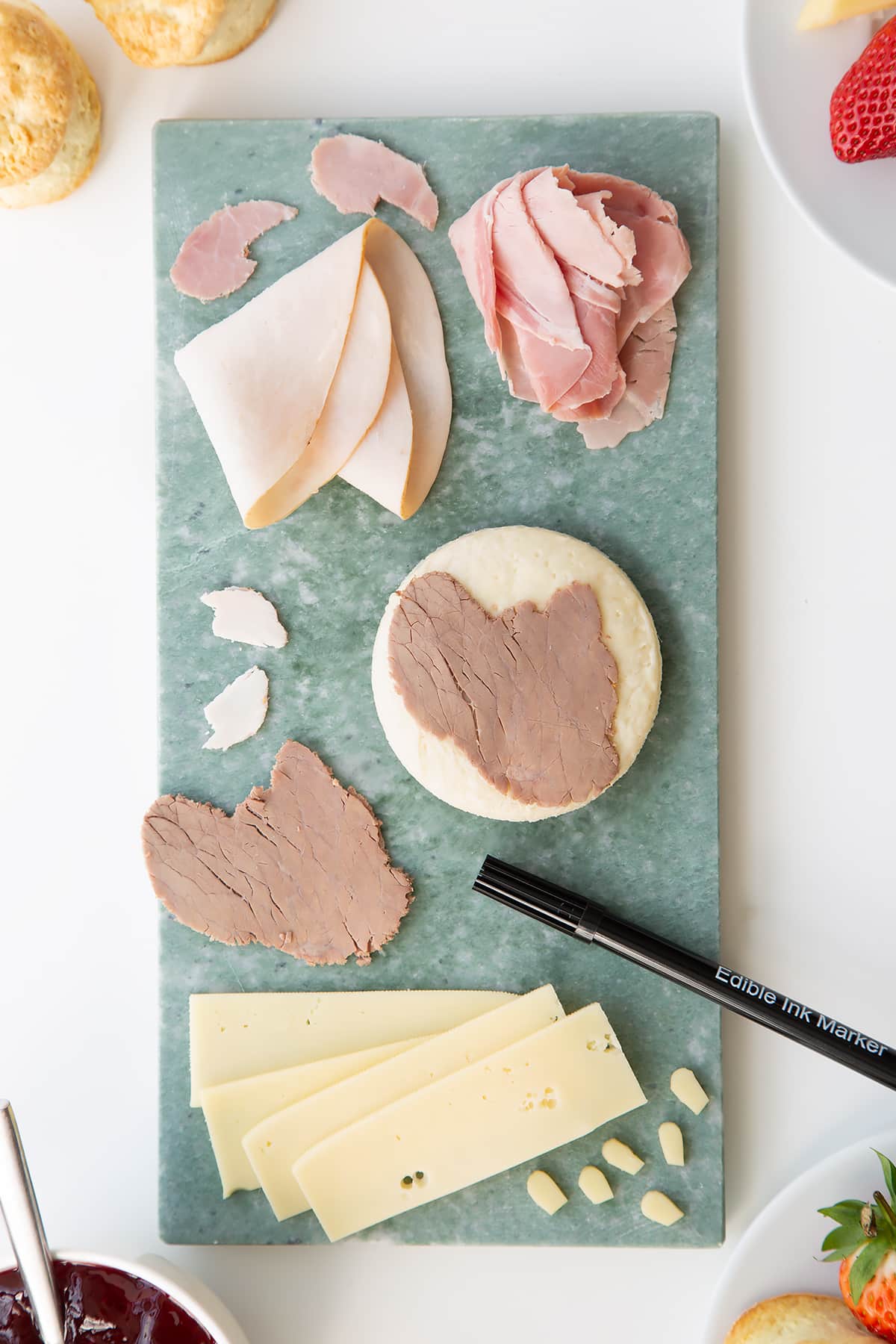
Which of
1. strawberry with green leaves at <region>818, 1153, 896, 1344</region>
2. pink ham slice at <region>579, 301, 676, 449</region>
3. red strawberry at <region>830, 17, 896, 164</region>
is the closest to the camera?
red strawberry at <region>830, 17, 896, 164</region>

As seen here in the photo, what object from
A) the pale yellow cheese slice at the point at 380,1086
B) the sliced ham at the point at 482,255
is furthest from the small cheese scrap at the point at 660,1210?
the sliced ham at the point at 482,255

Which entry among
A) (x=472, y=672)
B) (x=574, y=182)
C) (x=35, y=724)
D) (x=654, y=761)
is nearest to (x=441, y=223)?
(x=574, y=182)

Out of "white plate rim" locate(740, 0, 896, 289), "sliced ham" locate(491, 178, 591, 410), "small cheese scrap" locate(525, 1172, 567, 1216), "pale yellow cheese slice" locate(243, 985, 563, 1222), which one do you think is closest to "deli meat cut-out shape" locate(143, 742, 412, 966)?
"pale yellow cheese slice" locate(243, 985, 563, 1222)

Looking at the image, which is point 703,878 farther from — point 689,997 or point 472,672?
point 472,672

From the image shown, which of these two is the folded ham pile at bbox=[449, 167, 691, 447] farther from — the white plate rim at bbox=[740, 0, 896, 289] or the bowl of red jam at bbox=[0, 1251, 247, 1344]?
the bowl of red jam at bbox=[0, 1251, 247, 1344]

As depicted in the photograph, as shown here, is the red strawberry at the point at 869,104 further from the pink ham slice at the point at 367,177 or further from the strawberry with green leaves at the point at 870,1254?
the strawberry with green leaves at the point at 870,1254

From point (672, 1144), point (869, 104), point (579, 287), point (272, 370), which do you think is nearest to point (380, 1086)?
point (672, 1144)
